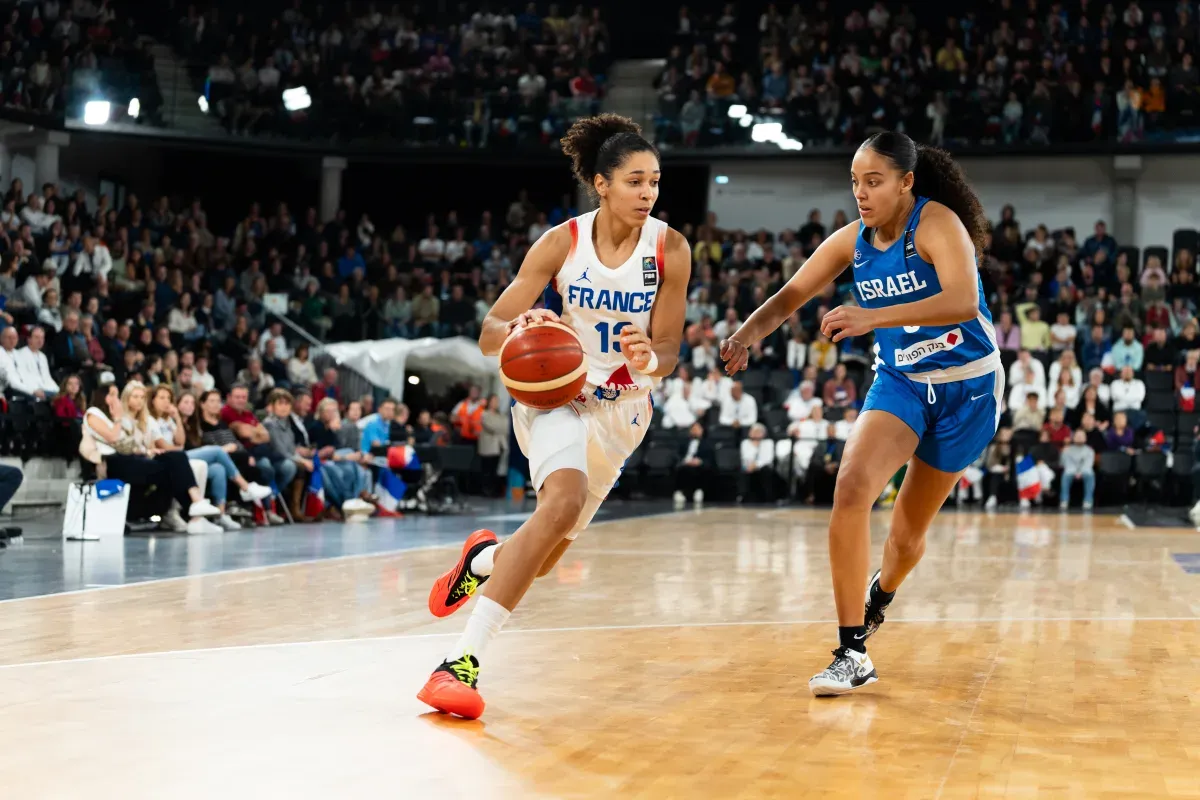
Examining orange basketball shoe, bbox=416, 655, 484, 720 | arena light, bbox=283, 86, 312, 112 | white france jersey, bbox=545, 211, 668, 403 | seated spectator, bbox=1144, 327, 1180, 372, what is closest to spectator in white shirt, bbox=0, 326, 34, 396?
white france jersey, bbox=545, 211, 668, 403

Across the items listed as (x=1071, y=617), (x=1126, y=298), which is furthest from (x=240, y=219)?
(x=1071, y=617)

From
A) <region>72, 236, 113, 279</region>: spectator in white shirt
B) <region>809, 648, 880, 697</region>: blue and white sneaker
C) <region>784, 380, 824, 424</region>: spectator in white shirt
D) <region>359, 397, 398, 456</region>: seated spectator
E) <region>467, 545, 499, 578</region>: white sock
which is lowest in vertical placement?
<region>809, 648, 880, 697</region>: blue and white sneaker

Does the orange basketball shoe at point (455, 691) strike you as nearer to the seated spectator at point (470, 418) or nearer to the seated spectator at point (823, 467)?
the seated spectator at point (470, 418)

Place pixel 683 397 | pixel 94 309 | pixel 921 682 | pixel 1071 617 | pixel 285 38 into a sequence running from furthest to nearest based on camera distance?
pixel 285 38 < pixel 683 397 < pixel 94 309 < pixel 1071 617 < pixel 921 682

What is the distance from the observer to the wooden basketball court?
10.8 feet

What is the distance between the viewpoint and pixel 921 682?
4777 mm

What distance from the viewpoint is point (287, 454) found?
12.4 metres

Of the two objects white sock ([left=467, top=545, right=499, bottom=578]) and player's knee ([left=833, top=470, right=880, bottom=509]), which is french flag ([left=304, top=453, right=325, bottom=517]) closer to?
white sock ([left=467, top=545, right=499, bottom=578])

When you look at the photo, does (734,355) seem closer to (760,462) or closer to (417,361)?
(760,462)

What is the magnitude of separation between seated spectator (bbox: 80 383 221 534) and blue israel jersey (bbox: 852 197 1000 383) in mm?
7280

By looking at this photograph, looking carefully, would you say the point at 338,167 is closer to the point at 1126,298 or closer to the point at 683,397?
the point at 683,397

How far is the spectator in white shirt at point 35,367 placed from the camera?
13.1 metres

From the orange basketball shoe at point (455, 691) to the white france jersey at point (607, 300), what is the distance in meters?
1.02

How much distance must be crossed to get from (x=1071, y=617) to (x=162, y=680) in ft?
14.2
